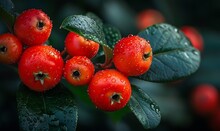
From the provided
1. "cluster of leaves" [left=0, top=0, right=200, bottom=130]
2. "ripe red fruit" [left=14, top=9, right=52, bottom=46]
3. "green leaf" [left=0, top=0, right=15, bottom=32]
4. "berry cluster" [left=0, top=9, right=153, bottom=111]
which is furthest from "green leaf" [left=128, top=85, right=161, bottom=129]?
"green leaf" [left=0, top=0, right=15, bottom=32]

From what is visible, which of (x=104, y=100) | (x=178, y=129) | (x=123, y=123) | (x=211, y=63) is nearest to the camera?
(x=104, y=100)

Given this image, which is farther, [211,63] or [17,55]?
[211,63]

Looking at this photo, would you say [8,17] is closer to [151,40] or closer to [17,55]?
[17,55]

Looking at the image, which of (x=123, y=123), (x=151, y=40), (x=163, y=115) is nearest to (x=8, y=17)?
(x=151, y=40)

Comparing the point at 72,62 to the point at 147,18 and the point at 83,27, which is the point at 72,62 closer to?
the point at 83,27

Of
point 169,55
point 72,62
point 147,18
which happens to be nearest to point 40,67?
point 72,62
